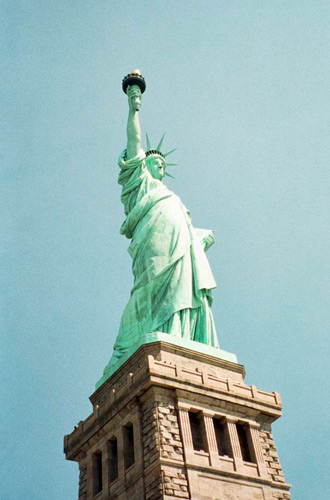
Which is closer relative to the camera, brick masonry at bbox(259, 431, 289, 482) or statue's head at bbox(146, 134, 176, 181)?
brick masonry at bbox(259, 431, 289, 482)

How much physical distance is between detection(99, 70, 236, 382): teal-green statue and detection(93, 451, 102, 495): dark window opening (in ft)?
9.85

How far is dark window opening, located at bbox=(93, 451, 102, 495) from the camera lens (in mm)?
22022

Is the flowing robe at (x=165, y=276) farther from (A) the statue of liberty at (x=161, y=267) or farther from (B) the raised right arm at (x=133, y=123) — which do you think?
(B) the raised right arm at (x=133, y=123)

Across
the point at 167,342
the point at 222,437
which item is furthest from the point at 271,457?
the point at 167,342

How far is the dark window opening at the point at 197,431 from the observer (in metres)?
21.2

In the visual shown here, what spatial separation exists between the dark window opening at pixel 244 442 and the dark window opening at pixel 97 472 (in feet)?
14.3

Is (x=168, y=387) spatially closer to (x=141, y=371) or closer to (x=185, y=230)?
(x=141, y=371)

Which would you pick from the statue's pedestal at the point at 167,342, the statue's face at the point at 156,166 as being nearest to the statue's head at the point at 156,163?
the statue's face at the point at 156,166

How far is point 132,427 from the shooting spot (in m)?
21.7

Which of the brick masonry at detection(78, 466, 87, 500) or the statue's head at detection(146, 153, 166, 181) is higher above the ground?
the statue's head at detection(146, 153, 166, 181)

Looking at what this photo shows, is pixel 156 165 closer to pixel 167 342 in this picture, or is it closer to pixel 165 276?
pixel 165 276

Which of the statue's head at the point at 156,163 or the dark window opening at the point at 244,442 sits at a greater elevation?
the statue's head at the point at 156,163

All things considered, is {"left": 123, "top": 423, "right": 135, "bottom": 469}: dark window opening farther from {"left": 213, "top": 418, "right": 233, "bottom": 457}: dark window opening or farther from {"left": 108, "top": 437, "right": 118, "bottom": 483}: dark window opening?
{"left": 213, "top": 418, "right": 233, "bottom": 457}: dark window opening

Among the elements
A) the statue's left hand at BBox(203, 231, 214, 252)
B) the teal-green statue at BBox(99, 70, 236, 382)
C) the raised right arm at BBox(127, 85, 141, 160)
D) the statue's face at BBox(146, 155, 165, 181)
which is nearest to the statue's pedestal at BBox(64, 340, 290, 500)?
the teal-green statue at BBox(99, 70, 236, 382)
